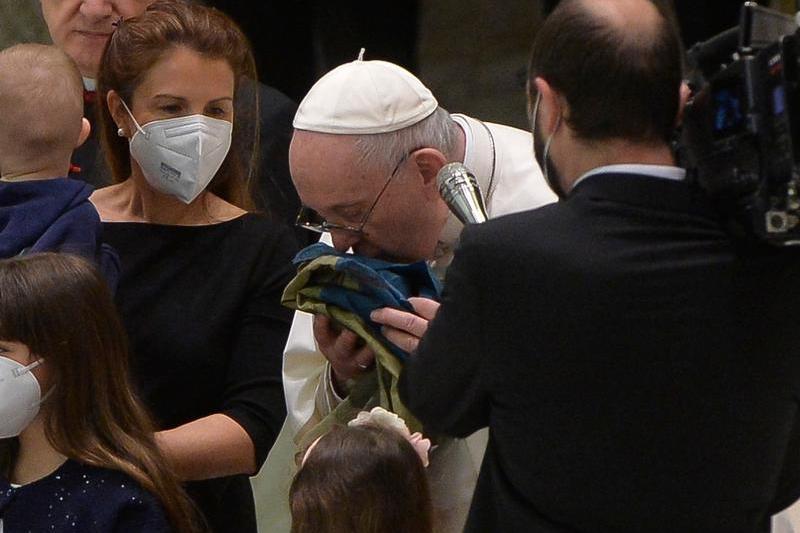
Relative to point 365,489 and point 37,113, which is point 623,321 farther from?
point 37,113

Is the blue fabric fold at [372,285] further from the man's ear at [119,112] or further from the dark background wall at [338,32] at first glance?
the dark background wall at [338,32]

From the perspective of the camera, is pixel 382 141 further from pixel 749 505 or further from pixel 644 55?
pixel 749 505

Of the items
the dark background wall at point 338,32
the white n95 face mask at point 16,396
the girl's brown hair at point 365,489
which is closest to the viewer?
the girl's brown hair at point 365,489

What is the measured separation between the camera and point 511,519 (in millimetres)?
2111

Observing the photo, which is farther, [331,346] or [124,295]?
[124,295]

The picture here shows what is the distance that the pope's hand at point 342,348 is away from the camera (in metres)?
2.55

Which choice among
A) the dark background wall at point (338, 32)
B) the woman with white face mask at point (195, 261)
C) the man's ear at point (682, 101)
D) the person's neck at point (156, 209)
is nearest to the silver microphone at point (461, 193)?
the man's ear at point (682, 101)

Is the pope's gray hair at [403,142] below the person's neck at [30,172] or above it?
above

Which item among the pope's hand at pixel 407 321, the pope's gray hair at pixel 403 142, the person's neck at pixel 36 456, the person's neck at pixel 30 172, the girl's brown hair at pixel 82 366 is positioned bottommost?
the person's neck at pixel 36 456

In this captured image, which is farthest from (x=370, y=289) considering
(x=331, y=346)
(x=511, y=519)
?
(x=511, y=519)

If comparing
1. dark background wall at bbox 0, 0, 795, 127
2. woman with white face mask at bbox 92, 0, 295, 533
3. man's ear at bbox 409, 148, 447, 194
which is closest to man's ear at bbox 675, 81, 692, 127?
man's ear at bbox 409, 148, 447, 194

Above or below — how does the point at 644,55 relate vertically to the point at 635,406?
above

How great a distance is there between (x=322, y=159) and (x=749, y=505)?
0.91m

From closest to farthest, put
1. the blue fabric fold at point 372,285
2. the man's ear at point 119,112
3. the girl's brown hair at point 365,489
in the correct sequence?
the girl's brown hair at point 365,489, the blue fabric fold at point 372,285, the man's ear at point 119,112
